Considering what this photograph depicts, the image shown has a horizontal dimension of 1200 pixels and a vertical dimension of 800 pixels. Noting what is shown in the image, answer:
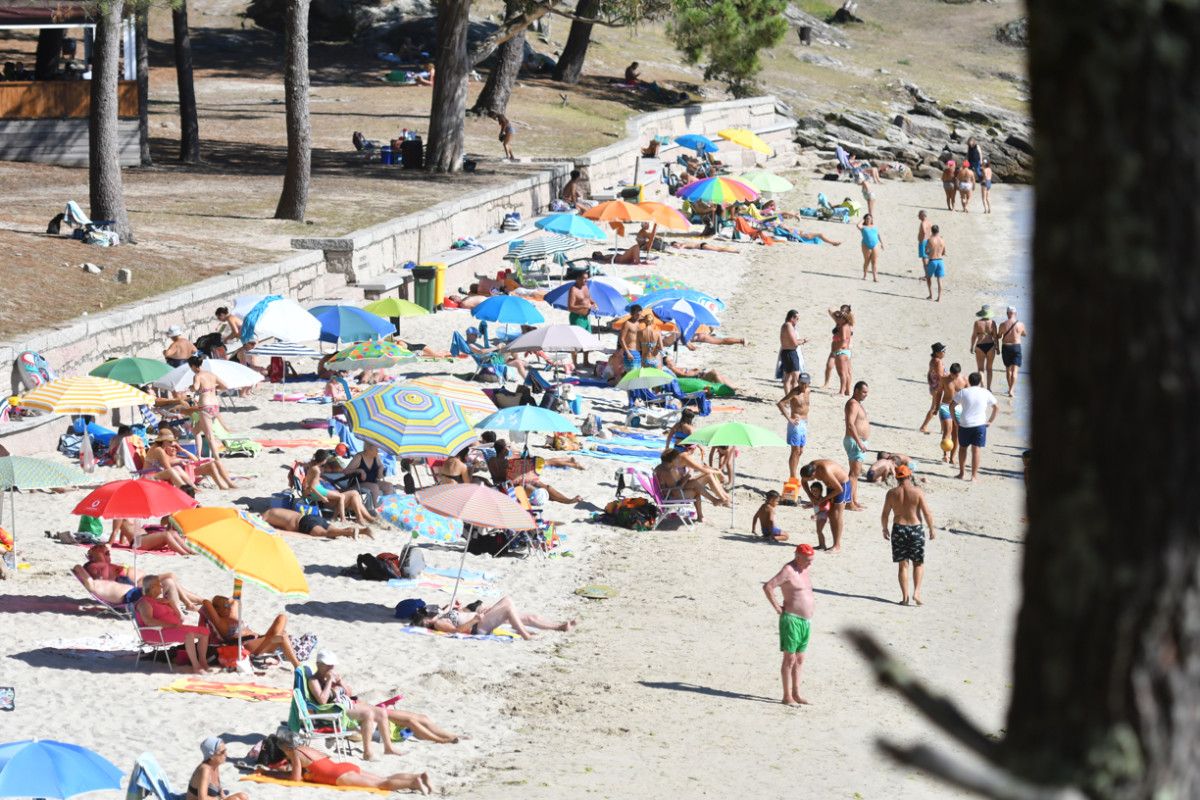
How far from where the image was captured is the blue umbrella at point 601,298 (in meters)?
23.0

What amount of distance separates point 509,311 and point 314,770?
11.8m

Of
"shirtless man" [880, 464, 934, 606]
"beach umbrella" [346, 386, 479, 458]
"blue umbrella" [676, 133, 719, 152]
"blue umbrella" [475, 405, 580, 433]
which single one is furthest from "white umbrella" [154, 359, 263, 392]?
"blue umbrella" [676, 133, 719, 152]

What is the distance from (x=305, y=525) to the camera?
14.7m

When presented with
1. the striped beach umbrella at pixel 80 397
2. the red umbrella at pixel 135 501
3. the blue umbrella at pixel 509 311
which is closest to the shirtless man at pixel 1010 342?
the blue umbrella at pixel 509 311

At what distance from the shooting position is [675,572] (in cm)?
1467

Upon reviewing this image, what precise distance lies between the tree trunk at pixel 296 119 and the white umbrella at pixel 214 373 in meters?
9.01

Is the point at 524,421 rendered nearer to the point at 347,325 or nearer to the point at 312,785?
the point at 347,325

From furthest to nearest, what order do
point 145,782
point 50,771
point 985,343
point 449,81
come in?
point 449,81, point 985,343, point 145,782, point 50,771

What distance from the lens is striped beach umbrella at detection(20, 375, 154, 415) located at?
1488cm

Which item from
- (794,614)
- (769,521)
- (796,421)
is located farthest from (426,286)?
(794,614)

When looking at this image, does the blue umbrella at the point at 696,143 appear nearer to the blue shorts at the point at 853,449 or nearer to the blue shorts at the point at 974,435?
the blue shorts at the point at 974,435

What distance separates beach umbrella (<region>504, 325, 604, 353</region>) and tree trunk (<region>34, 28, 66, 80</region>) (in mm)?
14314

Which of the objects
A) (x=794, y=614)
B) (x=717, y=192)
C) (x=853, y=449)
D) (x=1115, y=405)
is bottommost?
(x=794, y=614)

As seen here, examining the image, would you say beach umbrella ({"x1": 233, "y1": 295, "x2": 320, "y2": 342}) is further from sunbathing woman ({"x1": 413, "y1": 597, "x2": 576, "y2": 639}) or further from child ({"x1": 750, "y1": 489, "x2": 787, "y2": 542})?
sunbathing woman ({"x1": 413, "y1": 597, "x2": 576, "y2": 639})
